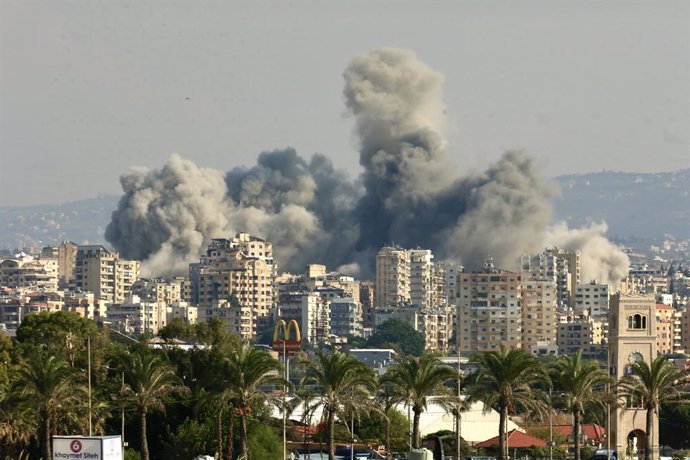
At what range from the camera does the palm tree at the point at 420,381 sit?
2186 inches

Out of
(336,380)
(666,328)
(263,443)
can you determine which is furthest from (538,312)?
(336,380)

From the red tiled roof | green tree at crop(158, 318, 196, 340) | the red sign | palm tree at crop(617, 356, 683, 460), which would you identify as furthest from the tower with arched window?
the red sign

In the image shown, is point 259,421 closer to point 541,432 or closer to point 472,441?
point 472,441

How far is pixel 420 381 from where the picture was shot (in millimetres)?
55625

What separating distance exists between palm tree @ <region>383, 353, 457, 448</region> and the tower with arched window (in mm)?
8408

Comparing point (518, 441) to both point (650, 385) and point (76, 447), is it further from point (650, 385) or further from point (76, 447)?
point (76, 447)

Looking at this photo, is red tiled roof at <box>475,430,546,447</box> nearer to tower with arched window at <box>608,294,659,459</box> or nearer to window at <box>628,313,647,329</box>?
tower with arched window at <box>608,294,659,459</box>

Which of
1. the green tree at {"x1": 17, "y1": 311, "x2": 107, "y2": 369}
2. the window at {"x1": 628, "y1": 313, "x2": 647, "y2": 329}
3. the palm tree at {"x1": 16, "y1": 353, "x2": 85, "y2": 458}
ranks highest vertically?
the window at {"x1": 628, "y1": 313, "x2": 647, "y2": 329}

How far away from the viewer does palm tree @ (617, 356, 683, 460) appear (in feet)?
186

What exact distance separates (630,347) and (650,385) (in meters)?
6.86

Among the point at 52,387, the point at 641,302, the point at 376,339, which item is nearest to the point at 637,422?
the point at 641,302

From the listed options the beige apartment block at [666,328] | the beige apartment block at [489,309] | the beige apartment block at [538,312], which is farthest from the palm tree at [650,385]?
the beige apartment block at [666,328]

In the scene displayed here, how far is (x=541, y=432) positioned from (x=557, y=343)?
4568 inches

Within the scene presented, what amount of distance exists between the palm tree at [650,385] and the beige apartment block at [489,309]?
126393mm
